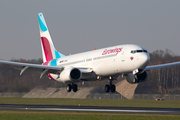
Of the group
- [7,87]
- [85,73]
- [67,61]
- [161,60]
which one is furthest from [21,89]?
[161,60]

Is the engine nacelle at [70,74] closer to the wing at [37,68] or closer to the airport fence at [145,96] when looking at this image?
the wing at [37,68]

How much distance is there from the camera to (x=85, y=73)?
4347 cm

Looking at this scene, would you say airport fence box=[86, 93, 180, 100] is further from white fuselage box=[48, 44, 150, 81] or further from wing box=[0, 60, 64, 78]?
white fuselage box=[48, 44, 150, 81]

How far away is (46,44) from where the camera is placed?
188 ft

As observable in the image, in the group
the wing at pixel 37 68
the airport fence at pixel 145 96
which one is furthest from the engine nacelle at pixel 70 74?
the airport fence at pixel 145 96

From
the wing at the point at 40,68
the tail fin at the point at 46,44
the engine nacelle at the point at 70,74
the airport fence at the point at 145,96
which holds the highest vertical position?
the tail fin at the point at 46,44

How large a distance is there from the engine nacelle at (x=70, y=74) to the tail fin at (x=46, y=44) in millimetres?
10801

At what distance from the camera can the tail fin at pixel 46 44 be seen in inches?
2175

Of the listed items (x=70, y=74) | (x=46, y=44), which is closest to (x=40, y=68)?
(x=70, y=74)

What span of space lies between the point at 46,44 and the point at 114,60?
814 inches

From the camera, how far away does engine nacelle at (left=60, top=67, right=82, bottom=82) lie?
4244 cm

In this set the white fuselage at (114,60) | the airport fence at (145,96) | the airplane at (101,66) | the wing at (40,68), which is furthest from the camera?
the airport fence at (145,96)

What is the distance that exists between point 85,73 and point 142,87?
35094 millimetres

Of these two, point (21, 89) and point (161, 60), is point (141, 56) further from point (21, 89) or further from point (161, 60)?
point (161, 60)
